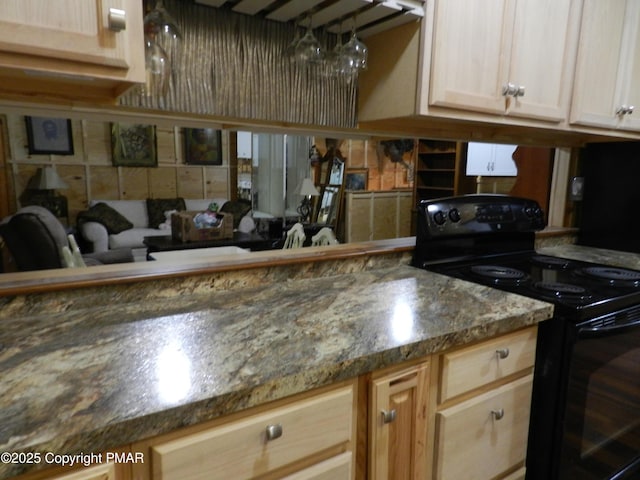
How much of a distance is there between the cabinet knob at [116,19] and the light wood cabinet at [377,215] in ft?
17.6

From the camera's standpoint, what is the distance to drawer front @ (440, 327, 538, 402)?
1.04 m

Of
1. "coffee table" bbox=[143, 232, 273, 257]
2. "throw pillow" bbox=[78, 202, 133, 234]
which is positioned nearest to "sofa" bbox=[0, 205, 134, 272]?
"coffee table" bbox=[143, 232, 273, 257]

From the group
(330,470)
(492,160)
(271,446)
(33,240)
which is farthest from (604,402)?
(492,160)

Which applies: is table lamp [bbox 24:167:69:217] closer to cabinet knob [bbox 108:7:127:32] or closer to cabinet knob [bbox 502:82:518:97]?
cabinet knob [bbox 108:7:127:32]

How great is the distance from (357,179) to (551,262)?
16.5ft

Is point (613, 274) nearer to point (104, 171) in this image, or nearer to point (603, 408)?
point (603, 408)

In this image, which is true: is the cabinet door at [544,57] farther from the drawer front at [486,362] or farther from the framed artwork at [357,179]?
the framed artwork at [357,179]

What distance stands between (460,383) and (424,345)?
20 cm

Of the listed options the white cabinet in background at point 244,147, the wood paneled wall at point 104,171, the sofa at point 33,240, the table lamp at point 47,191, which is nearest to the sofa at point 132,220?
the wood paneled wall at point 104,171

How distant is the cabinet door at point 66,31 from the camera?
2.48 ft

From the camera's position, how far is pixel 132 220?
5.68 meters

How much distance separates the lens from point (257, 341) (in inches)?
36.2

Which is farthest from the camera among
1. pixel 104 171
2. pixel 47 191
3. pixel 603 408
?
pixel 104 171

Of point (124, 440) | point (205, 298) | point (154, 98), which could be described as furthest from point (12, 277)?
A: point (124, 440)
